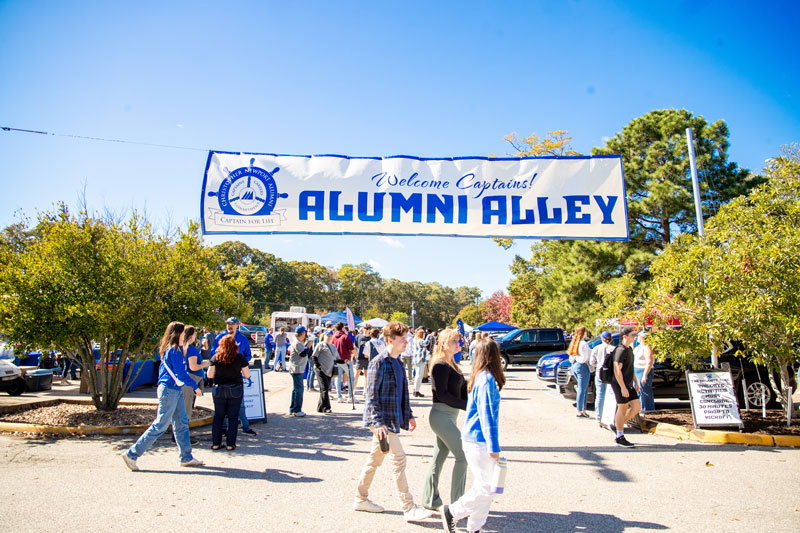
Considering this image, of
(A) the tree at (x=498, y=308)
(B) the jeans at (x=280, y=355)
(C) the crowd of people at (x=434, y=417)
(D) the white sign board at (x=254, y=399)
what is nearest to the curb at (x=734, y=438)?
(C) the crowd of people at (x=434, y=417)

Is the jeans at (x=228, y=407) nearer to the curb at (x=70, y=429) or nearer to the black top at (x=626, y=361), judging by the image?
the curb at (x=70, y=429)

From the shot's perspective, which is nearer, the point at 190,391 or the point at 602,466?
the point at 602,466

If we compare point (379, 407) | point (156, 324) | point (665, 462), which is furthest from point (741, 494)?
point (156, 324)

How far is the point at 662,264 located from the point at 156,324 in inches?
364

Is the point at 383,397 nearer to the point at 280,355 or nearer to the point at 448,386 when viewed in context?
the point at 448,386

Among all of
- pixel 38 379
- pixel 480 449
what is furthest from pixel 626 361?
pixel 38 379

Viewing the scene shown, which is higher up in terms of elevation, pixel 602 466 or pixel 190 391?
pixel 190 391

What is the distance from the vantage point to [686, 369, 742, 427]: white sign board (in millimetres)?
7613

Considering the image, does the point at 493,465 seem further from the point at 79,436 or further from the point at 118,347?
the point at 118,347

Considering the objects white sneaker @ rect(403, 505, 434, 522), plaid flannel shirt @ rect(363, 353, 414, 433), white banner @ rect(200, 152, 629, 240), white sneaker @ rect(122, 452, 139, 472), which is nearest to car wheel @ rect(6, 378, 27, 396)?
white banner @ rect(200, 152, 629, 240)

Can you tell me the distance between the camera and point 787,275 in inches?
271

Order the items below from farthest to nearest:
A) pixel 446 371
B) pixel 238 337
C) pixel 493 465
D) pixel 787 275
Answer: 1. pixel 238 337
2. pixel 787 275
3. pixel 446 371
4. pixel 493 465

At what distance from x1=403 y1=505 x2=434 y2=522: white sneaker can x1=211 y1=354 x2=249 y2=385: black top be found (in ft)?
11.2

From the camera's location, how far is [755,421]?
8281 millimetres
